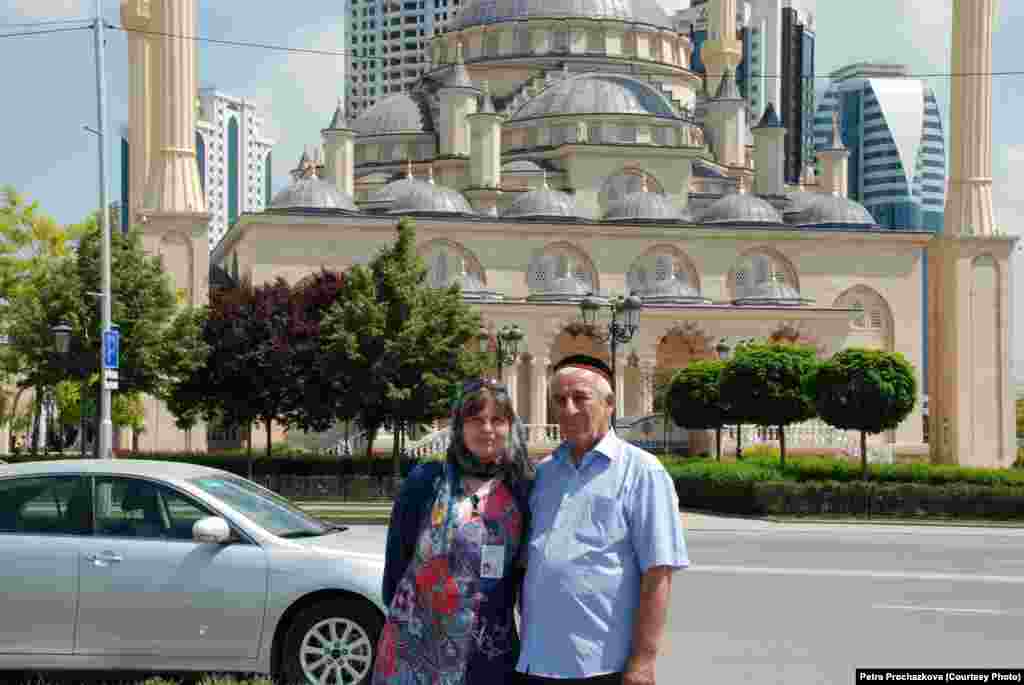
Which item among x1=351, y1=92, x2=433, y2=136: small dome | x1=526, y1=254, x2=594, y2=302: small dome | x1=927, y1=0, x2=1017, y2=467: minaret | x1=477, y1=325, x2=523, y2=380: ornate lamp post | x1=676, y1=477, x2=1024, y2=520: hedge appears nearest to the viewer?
x1=676, y1=477, x2=1024, y2=520: hedge

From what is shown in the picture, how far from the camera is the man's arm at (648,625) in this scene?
583 cm

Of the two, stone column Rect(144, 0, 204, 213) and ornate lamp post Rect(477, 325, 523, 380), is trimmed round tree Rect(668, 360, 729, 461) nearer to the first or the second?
ornate lamp post Rect(477, 325, 523, 380)

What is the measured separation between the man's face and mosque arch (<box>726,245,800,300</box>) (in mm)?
57590

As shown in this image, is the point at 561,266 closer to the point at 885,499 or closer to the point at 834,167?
the point at 834,167

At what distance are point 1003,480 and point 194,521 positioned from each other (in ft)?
77.8

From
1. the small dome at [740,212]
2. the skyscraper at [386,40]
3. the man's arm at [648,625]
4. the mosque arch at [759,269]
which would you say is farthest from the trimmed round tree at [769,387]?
the skyscraper at [386,40]

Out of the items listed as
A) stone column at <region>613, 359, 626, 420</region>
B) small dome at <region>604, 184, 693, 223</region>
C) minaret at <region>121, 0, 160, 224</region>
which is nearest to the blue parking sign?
minaret at <region>121, 0, 160, 224</region>

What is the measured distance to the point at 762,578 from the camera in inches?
681

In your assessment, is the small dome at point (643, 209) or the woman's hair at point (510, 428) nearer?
the woman's hair at point (510, 428)

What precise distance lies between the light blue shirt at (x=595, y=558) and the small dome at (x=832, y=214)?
196 ft

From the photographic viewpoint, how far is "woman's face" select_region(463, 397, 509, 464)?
6406 millimetres

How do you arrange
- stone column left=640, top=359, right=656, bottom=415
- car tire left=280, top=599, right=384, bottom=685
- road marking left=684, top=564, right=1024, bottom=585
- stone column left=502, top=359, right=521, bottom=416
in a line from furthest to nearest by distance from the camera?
stone column left=640, top=359, right=656, bottom=415 → stone column left=502, top=359, right=521, bottom=416 → road marking left=684, top=564, right=1024, bottom=585 → car tire left=280, top=599, right=384, bottom=685

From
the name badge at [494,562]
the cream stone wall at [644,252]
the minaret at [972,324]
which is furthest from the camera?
the cream stone wall at [644,252]

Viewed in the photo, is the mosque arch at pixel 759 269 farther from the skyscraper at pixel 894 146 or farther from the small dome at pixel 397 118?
the skyscraper at pixel 894 146
